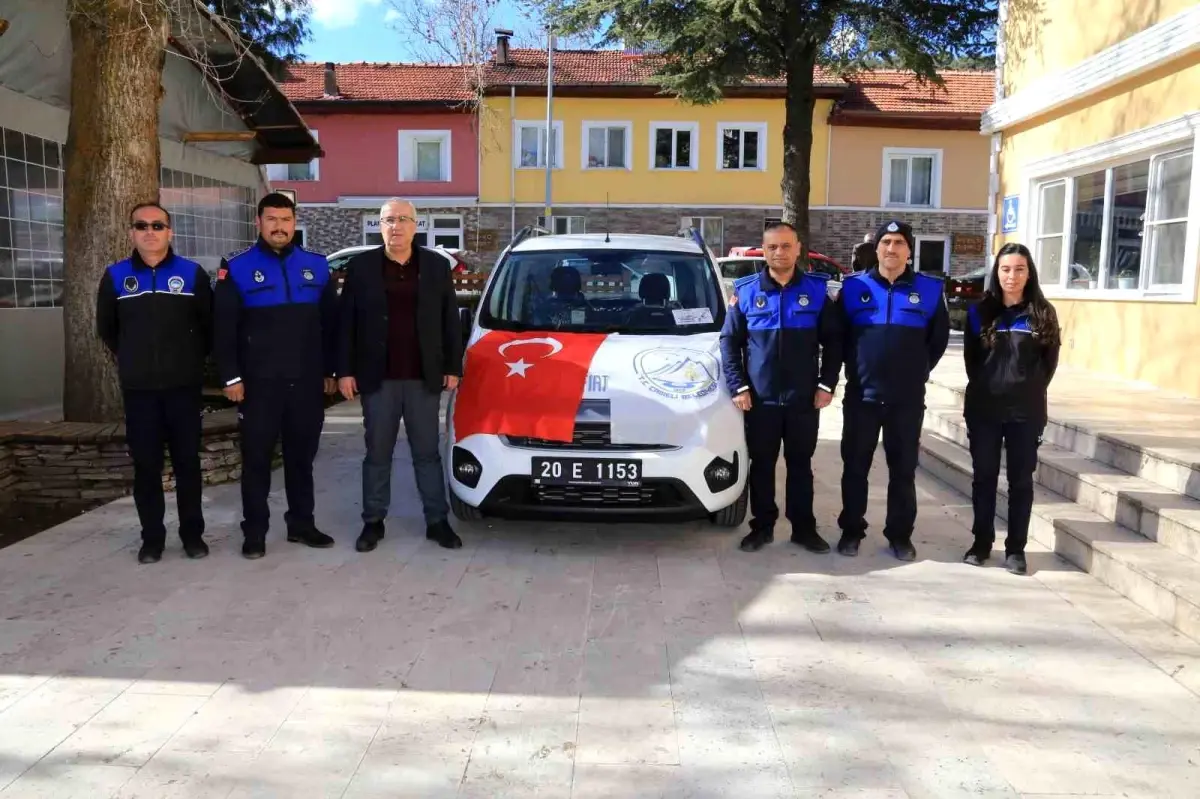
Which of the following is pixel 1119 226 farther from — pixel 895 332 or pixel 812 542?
pixel 812 542

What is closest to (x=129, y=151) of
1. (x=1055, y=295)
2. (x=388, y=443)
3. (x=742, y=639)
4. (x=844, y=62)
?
(x=388, y=443)

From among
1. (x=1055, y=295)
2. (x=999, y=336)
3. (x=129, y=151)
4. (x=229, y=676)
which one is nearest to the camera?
(x=229, y=676)

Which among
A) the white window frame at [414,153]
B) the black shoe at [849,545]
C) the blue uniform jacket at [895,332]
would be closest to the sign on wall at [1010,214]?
the blue uniform jacket at [895,332]

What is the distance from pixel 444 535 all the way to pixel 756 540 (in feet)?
6.04

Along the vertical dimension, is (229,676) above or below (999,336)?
below

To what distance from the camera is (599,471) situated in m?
4.99

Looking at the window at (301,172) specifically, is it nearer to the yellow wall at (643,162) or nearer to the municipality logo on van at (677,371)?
the yellow wall at (643,162)

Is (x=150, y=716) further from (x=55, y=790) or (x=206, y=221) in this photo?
(x=206, y=221)

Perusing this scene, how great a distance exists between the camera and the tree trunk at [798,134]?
1681 centimetres

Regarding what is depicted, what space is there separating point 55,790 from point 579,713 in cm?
172

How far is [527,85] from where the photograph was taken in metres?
28.2

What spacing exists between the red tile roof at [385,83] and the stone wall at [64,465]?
23.7m

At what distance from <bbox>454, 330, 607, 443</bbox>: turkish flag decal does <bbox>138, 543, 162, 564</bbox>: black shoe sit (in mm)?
1775

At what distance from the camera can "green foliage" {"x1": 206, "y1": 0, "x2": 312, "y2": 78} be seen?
12.7m
